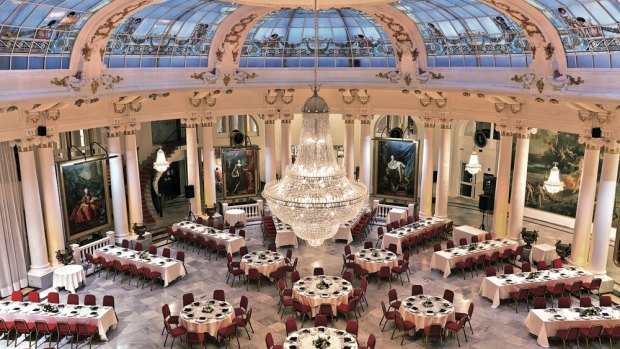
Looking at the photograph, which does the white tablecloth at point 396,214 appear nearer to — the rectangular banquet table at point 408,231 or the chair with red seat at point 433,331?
the rectangular banquet table at point 408,231

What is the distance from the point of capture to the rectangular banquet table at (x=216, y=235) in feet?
57.8

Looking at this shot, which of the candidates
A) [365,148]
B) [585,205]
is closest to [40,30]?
[365,148]

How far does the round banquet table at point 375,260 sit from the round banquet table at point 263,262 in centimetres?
240

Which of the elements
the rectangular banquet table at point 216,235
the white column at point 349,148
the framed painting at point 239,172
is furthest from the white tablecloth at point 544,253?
the framed painting at point 239,172

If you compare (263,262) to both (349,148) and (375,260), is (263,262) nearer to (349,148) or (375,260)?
(375,260)

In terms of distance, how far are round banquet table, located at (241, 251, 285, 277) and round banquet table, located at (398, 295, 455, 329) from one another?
169 inches

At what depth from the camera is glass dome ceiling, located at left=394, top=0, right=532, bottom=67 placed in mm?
14969

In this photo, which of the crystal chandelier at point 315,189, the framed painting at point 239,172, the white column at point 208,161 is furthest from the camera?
the framed painting at point 239,172

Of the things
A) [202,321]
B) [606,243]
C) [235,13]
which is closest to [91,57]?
[235,13]

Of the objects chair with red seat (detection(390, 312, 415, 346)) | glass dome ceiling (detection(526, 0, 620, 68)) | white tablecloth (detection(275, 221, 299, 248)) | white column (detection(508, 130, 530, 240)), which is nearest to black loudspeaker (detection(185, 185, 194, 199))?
white tablecloth (detection(275, 221, 299, 248))

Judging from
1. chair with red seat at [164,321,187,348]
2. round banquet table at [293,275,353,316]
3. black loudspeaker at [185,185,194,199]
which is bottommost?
chair with red seat at [164,321,187,348]

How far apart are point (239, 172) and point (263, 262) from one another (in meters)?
7.80

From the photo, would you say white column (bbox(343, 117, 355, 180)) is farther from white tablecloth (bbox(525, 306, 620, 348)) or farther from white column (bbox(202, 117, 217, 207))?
white tablecloth (bbox(525, 306, 620, 348))

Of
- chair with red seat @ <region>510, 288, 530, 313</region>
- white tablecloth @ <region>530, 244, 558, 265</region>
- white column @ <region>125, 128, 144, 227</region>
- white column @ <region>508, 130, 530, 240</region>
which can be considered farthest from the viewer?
white column @ <region>125, 128, 144, 227</region>
